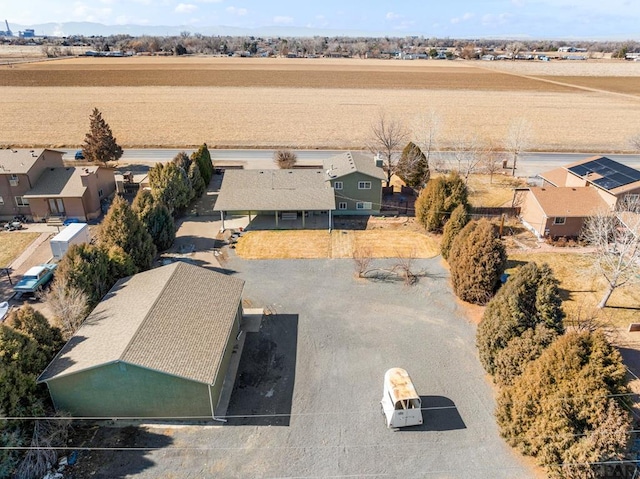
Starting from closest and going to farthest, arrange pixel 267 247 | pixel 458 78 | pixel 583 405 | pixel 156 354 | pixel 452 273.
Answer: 1. pixel 583 405
2. pixel 156 354
3. pixel 452 273
4. pixel 267 247
5. pixel 458 78

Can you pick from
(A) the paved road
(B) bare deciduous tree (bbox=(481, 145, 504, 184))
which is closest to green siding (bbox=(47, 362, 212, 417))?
(A) the paved road

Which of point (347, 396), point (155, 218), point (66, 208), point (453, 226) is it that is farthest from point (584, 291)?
point (66, 208)

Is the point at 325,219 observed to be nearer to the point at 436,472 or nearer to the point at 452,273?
the point at 452,273

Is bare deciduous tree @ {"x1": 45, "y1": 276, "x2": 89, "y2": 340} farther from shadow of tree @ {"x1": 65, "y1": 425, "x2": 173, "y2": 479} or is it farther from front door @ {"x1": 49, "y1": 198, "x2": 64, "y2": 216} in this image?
front door @ {"x1": 49, "y1": 198, "x2": 64, "y2": 216}

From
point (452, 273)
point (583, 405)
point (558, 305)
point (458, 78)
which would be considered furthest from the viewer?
point (458, 78)

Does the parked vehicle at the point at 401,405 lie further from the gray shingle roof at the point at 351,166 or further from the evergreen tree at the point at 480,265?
the gray shingle roof at the point at 351,166

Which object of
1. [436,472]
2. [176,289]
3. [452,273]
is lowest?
[436,472]

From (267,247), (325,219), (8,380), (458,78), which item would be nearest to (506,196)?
(325,219)

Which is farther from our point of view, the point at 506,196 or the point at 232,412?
the point at 506,196
